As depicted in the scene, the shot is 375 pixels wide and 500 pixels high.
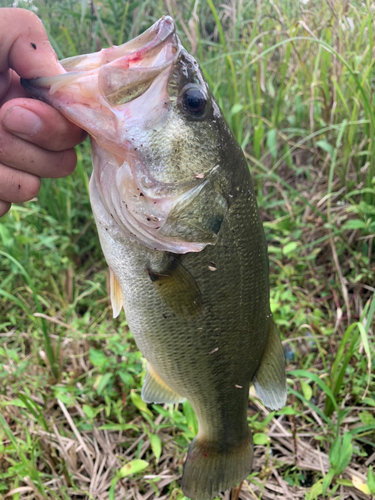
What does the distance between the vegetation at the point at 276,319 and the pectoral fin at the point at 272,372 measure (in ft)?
0.93

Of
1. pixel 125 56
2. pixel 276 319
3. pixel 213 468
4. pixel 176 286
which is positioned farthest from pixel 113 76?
pixel 276 319

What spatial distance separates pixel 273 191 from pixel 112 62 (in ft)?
6.88

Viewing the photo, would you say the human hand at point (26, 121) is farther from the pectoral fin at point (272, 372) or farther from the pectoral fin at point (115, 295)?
Answer: the pectoral fin at point (272, 372)

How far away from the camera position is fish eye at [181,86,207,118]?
101 cm

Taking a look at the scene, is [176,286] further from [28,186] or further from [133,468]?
[133,468]

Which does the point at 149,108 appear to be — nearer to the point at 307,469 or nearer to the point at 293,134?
the point at 307,469

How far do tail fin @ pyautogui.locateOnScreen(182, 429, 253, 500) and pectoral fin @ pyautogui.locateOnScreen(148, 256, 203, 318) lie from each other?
62 centimetres

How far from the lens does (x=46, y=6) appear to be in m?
2.92

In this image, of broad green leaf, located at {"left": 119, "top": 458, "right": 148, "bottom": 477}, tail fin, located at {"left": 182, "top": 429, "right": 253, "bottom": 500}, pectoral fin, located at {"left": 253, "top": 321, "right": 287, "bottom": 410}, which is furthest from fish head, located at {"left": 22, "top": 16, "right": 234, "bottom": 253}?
broad green leaf, located at {"left": 119, "top": 458, "right": 148, "bottom": 477}

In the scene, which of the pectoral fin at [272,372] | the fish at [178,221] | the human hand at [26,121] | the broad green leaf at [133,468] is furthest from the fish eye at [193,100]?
the broad green leaf at [133,468]

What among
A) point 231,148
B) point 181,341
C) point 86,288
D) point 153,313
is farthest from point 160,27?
point 86,288

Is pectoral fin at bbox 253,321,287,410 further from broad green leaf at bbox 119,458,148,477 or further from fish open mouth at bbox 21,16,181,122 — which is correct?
fish open mouth at bbox 21,16,181,122

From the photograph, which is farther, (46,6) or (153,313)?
(46,6)

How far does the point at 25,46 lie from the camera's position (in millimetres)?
976
